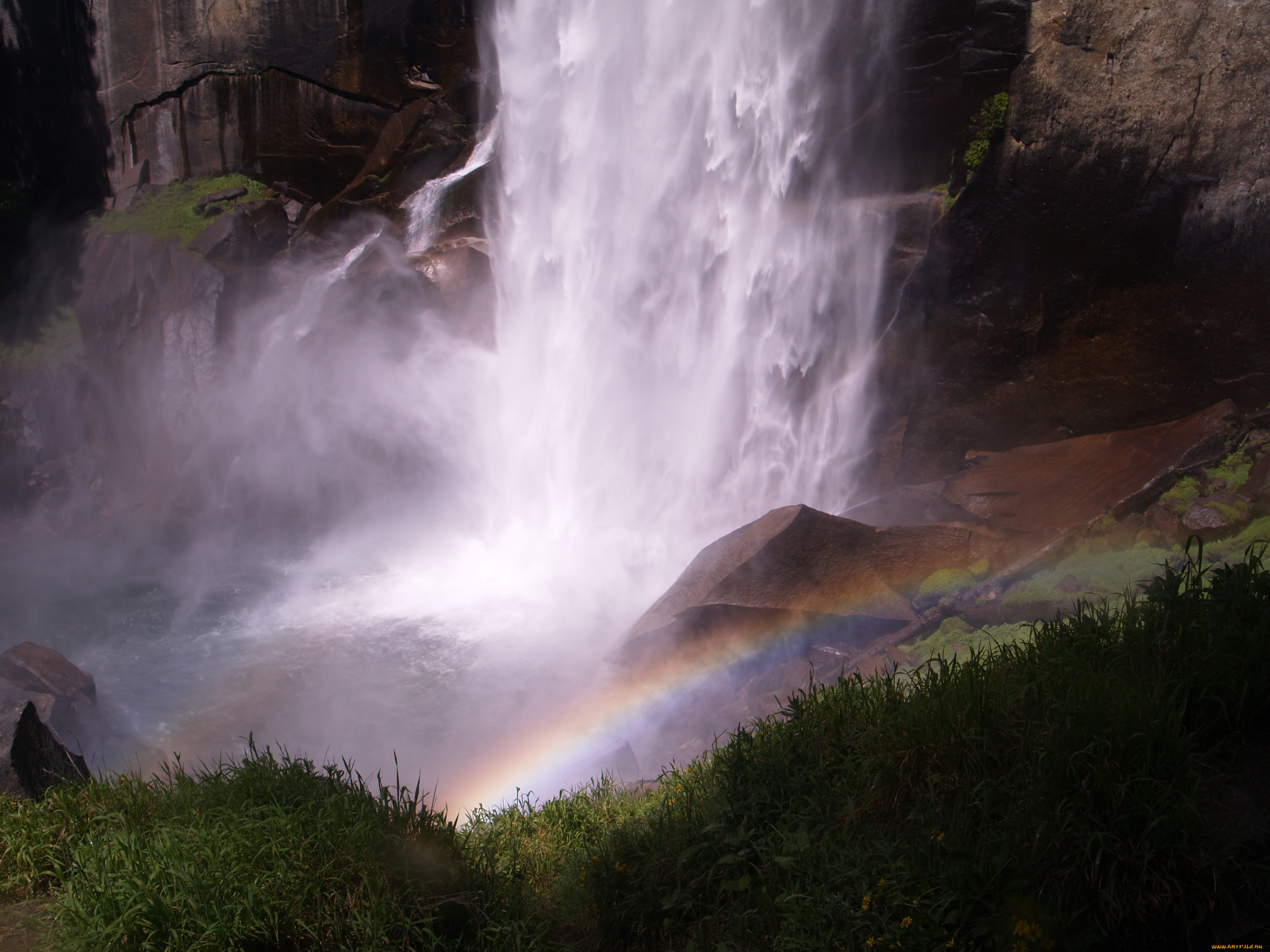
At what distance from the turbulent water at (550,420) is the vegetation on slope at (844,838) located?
11.3 feet

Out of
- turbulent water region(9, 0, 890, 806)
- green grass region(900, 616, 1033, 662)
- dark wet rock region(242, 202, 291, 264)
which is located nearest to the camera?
green grass region(900, 616, 1033, 662)

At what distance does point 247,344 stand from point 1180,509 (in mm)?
13292

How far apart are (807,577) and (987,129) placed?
5.38 metres

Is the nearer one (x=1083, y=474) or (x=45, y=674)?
(x=45, y=674)

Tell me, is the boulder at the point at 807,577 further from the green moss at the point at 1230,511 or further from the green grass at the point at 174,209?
the green grass at the point at 174,209

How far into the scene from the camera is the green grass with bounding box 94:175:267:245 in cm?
1410

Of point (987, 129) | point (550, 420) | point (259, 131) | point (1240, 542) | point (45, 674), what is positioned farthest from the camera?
point (259, 131)

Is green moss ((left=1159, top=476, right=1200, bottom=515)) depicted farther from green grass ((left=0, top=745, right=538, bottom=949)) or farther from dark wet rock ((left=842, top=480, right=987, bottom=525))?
green grass ((left=0, top=745, right=538, bottom=949))

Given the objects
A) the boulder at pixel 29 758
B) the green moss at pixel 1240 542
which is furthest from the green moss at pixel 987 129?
the boulder at pixel 29 758

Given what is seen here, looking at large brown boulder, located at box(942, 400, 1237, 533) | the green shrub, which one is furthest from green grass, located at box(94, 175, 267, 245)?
the green shrub

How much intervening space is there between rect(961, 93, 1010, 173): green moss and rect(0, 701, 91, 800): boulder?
30.9ft

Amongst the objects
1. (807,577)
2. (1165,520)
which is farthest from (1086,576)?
(807,577)

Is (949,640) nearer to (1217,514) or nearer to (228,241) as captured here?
(1217,514)

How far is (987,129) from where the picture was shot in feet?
28.2
